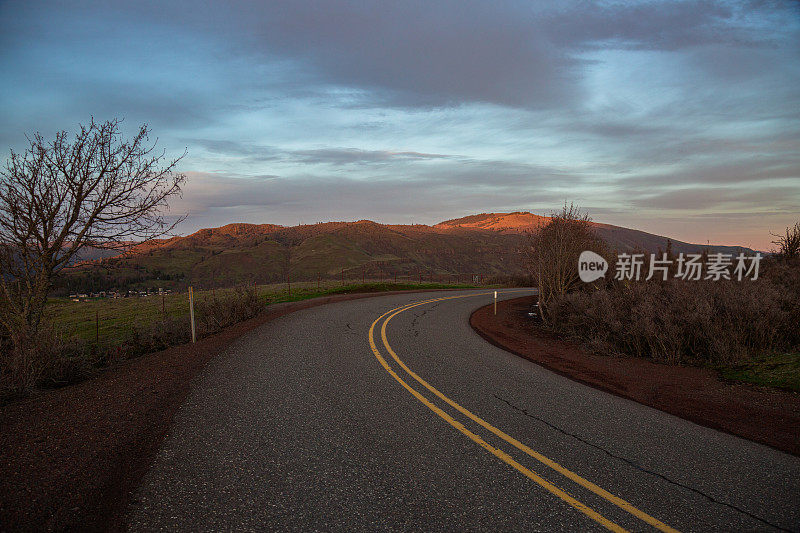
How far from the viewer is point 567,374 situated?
803 centimetres

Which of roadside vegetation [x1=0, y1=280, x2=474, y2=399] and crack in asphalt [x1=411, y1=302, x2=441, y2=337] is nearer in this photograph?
roadside vegetation [x1=0, y1=280, x2=474, y2=399]

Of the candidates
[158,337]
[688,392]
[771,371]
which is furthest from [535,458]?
[158,337]

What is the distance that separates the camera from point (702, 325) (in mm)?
8578

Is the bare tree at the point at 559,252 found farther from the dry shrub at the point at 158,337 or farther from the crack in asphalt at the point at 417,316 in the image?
the dry shrub at the point at 158,337

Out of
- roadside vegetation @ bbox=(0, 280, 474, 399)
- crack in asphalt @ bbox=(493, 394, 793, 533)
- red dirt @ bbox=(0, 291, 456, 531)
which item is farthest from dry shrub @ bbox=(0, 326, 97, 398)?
crack in asphalt @ bbox=(493, 394, 793, 533)

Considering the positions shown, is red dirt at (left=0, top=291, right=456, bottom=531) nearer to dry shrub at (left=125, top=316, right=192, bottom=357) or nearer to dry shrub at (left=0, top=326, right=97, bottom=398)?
dry shrub at (left=0, top=326, right=97, bottom=398)

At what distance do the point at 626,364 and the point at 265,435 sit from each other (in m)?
7.44

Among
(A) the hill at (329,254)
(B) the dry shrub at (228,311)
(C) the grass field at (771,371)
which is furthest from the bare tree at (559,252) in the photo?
(A) the hill at (329,254)

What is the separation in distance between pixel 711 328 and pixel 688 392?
2.52 m

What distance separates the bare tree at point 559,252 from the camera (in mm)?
16672

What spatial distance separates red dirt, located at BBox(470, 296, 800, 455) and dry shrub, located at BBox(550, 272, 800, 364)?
519 mm

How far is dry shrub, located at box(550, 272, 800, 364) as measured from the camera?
8148mm

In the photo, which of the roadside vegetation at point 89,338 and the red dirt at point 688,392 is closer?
the red dirt at point 688,392

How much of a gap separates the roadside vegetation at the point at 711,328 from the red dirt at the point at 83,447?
29.6 ft
